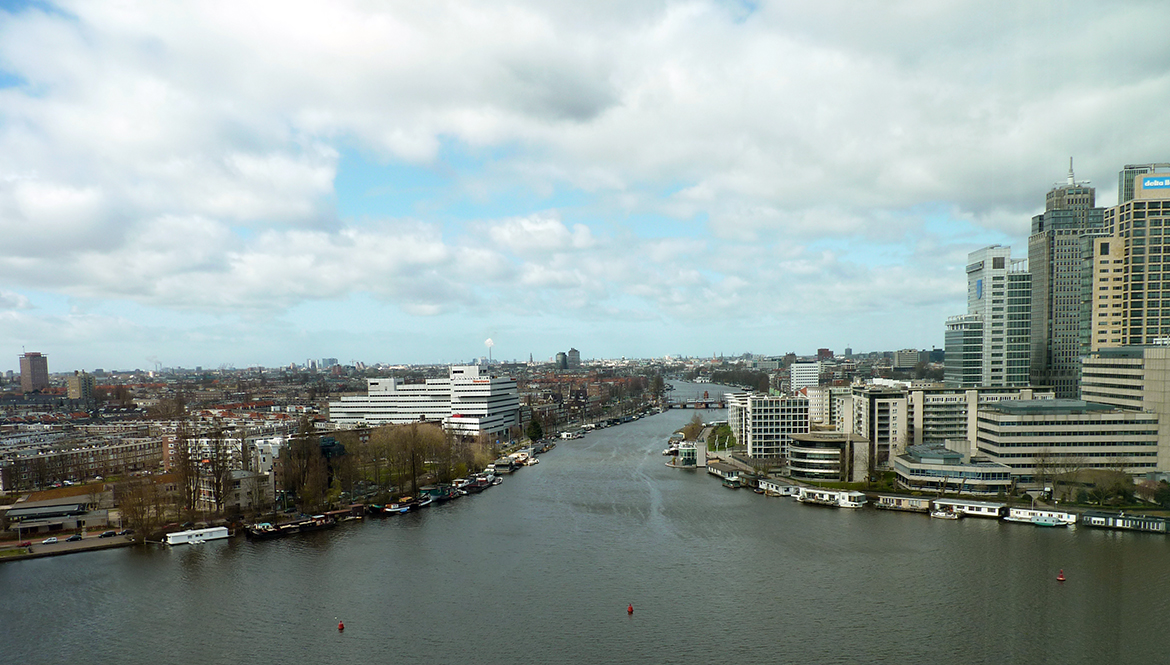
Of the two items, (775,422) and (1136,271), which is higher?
(1136,271)

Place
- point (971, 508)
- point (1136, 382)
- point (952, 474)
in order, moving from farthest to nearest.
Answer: point (1136, 382) < point (952, 474) < point (971, 508)

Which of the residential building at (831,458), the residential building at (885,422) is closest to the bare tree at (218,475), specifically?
the residential building at (831,458)

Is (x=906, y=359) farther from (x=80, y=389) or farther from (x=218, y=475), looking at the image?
→ (x=80, y=389)

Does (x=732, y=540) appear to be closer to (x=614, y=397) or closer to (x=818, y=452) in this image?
(x=818, y=452)

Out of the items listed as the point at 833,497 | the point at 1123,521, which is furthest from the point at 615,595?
the point at 1123,521

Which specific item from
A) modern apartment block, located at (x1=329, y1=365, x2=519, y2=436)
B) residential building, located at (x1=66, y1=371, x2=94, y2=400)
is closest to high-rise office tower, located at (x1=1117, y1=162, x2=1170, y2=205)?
modern apartment block, located at (x1=329, y1=365, x2=519, y2=436)

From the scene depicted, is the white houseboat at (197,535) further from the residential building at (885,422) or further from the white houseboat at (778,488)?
the residential building at (885,422)

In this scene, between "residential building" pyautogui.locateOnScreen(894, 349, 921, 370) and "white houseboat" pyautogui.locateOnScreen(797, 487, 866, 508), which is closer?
"white houseboat" pyautogui.locateOnScreen(797, 487, 866, 508)

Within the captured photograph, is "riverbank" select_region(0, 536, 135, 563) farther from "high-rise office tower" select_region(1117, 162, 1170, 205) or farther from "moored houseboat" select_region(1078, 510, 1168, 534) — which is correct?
"high-rise office tower" select_region(1117, 162, 1170, 205)
